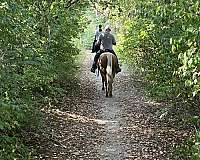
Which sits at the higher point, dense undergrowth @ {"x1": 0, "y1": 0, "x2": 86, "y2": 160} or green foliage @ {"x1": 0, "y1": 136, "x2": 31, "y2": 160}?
dense undergrowth @ {"x1": 0, "y1": 0, "x2": 86, "y2": 160}

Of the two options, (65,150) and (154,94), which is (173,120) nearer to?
(154,94)

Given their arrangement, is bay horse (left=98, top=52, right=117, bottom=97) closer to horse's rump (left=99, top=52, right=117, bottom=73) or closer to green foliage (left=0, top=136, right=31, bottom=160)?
horse's rump (left=99, top=52, right=117, bottom=73)

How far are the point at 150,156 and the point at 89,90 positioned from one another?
273 inches

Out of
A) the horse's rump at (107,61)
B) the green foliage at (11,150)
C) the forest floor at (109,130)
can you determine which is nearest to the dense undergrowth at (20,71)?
the green foliage at (11,150)

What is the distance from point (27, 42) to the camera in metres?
8.02

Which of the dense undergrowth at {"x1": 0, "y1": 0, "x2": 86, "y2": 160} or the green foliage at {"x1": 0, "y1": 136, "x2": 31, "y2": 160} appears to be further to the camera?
the dense undergrowth at {"x1": 0, "y1": 0, "x2": 86, "y2": 160}

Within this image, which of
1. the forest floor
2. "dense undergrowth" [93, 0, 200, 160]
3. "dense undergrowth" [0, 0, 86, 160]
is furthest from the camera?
the forest floor

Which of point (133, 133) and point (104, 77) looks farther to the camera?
point (104, 77)

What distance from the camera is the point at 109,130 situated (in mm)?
9750

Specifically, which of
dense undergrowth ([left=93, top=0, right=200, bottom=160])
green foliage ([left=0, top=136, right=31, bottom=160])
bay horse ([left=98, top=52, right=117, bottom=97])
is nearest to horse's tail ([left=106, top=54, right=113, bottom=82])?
bay horse ([left=98, top=52, right=117, bottom=97])

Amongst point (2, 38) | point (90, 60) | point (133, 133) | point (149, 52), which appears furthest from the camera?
point (90, 60)

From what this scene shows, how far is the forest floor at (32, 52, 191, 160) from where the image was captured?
8.19 m

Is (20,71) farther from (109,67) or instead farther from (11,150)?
(109,67)

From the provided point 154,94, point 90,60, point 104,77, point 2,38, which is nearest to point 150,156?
point 154,94
